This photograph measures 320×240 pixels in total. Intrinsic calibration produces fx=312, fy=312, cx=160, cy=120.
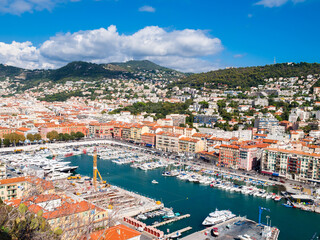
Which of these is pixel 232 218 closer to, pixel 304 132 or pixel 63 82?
pixel 304 132

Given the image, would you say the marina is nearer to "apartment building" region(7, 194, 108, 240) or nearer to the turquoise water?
the turquoise water

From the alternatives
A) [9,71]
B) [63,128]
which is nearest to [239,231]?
[63,128]

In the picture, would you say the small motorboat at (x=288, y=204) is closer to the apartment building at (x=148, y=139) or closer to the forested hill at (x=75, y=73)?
the apartment building at (x=148, y=139)

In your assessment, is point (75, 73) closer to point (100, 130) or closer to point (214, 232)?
point (100, 130)

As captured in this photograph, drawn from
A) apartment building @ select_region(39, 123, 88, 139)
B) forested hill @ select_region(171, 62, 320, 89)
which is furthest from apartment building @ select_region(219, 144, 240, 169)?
forested hill @ select_region(171, 62, 320, 89)

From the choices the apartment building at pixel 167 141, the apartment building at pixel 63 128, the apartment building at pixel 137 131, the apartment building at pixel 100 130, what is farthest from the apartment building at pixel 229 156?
the apartment building at pixel 63 128

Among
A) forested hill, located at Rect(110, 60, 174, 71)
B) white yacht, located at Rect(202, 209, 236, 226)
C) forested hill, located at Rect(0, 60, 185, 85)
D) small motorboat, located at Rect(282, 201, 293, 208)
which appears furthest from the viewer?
forested hill, located at Rect(110, 60, 174, 71)
